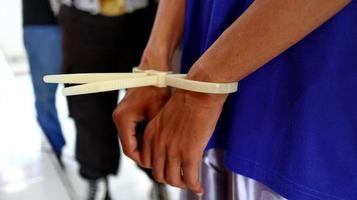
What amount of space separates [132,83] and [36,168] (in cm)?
102

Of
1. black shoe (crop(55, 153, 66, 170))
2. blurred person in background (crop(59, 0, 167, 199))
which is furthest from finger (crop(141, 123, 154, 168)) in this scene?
black shoe (crop(55, 153, 66, 170))

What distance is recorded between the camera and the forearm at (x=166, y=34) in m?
0.43

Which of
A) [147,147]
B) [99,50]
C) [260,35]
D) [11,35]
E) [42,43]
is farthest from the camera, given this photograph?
[11,35]

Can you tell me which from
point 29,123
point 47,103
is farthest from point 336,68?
point 29,123

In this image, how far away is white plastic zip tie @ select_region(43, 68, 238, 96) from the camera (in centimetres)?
31

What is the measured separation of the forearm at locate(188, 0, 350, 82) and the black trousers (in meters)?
0.51

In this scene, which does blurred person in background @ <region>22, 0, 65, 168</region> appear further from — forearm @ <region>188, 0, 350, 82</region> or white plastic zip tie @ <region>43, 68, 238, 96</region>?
forearm @ <region>188, 0, 350, 82</region>

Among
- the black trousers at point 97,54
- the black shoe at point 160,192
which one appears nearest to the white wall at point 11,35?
the black trousers at point 97,54

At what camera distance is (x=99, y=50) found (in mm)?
802

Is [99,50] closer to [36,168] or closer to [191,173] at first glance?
[191,173]

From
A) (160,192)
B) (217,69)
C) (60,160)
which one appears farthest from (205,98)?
(60,160)

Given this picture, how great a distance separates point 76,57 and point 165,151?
536 mm

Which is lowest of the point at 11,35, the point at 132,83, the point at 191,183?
the point at 191,183

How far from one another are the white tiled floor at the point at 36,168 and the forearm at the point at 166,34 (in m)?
0.66
